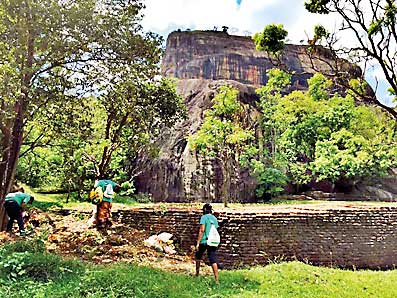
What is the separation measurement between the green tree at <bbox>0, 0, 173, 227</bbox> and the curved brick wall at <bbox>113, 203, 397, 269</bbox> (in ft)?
13.7

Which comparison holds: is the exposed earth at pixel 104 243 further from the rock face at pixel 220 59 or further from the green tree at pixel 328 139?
the rock face at pixel 220 59

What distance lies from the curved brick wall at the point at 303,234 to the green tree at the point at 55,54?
4168mm

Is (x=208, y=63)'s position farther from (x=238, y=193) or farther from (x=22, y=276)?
(x=22, y=276)

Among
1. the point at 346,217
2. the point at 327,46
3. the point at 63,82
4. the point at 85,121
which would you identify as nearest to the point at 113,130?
the point at 85,121

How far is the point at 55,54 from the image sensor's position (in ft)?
28.9

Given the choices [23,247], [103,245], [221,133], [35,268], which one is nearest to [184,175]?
[221,133]

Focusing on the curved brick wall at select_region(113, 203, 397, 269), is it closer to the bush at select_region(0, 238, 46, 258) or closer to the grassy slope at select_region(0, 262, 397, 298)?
the grassy slope at select_region(0, 262, 397, 298)

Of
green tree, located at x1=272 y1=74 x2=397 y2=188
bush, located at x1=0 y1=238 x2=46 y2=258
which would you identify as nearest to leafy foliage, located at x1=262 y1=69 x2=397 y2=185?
green tree, located at x1=272 y1=74 x2=397 y2=188

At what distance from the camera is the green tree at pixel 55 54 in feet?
26.5

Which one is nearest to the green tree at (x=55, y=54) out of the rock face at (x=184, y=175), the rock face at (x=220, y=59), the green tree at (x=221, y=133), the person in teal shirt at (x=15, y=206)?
the person in teal shirt at (x=15, y=206)

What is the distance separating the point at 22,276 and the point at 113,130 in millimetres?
8591

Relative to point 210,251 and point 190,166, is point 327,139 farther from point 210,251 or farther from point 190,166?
point 210,251

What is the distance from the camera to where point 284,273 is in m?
8.00

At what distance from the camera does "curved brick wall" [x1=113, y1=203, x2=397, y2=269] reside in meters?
10.6
